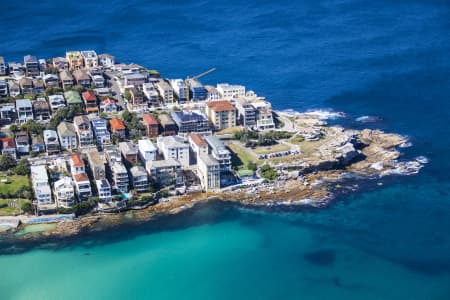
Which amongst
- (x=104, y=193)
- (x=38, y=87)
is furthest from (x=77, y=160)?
(x=38, y=87)

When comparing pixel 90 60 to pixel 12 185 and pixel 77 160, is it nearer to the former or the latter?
pixel 77 160

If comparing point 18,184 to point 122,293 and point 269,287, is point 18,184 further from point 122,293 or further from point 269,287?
point 269,287

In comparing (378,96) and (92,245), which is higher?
(378,96)

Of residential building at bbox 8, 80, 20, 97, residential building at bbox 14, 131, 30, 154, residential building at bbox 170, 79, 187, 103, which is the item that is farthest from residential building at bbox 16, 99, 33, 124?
residential building at bbox 170, 79, 187, 103

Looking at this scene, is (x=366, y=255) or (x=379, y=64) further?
(x=379, y=64)

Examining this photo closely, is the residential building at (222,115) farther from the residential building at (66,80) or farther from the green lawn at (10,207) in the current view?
the green lawn at (10,207)

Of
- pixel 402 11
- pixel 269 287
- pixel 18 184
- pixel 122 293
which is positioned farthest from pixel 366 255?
pixel 402 11

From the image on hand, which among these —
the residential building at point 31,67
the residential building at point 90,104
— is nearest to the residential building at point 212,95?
the residential building at point 90,104
